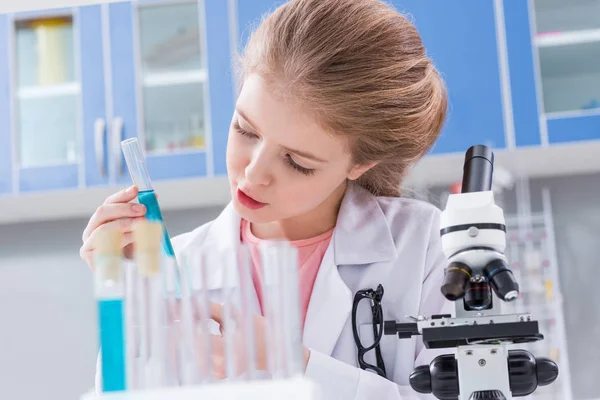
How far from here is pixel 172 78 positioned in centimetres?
279

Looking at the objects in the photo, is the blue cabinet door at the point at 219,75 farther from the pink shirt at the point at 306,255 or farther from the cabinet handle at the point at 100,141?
the pink shirt at the point at 306,255


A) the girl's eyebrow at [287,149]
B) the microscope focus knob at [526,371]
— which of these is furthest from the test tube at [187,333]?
the girl's eyebrow at [287,149]

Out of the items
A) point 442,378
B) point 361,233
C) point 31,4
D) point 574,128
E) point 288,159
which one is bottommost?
point 442,378

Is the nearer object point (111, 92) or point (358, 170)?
point (358, 170)

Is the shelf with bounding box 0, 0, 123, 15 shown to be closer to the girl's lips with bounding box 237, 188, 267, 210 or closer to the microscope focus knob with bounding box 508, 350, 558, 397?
the girl's lips with bounding box 237, 188, 267, 210

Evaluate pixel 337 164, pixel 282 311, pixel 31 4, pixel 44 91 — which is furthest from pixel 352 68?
pixel 44 91

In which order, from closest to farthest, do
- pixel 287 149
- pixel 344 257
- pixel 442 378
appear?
pixel 442 378 → pixel 287 149 → pixel 344 257

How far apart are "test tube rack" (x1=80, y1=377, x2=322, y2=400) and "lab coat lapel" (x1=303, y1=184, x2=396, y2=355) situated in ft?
2.45

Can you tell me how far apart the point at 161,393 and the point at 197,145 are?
7.12 feet

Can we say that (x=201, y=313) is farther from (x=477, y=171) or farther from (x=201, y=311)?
(x=477, y=171)

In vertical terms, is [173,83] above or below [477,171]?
above

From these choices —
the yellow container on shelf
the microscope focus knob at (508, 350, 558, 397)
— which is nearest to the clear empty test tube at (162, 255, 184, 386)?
the microscope focus knob at (508, 350, 558, 397)

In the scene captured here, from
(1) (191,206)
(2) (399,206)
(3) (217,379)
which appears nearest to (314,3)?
(2) (399,206)

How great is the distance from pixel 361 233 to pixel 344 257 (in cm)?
6
